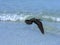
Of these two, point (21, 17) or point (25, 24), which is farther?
point (21, 17)

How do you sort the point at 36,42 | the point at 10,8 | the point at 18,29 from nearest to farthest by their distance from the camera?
the point at 36,42, the point at 18,29, the point at 10,8

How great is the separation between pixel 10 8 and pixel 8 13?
0.99 meters

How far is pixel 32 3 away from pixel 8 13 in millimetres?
2158

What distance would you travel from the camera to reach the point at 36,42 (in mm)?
7086

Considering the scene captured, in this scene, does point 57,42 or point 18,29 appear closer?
point 57,42

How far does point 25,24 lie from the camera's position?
27.8ft

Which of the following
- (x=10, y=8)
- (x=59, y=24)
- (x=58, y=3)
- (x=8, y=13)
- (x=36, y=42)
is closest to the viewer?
(x=36, y=42)

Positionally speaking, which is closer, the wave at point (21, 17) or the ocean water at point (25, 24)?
the ocean water at point (25, 24)

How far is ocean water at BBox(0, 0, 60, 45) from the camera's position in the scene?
7.26 m

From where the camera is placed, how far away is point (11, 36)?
752cm

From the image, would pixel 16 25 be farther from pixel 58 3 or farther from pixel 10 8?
pixel 58 3

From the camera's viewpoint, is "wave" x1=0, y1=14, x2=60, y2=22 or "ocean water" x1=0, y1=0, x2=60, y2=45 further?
"wave" x1=0, y1=14, x2=60, y2=22

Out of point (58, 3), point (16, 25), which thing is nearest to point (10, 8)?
point (58, 3)

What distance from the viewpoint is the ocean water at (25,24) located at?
7.26m
